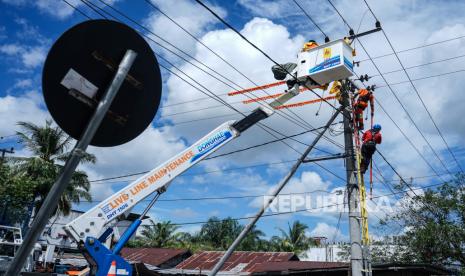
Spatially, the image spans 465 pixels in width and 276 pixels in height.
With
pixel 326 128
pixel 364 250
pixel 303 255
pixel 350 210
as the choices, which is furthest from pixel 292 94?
pixel 303 255

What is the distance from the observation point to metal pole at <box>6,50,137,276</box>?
76.9 inches

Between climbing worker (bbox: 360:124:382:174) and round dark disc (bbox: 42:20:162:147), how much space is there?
10423 mm

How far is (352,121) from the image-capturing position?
12391 mm

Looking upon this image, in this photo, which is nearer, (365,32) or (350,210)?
(350,210)

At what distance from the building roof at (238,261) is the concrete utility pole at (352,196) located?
34.4 feet

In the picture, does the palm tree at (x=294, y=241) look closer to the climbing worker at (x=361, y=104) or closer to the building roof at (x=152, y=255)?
the building roof at (x=152, y=255)

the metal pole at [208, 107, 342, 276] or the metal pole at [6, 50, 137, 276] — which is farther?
the metal pole at [208, 107, 342, 276]

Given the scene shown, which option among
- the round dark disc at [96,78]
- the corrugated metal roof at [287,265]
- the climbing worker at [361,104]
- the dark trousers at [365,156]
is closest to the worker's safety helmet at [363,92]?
the climbing worker at [361,104]

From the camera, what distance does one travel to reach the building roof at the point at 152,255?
1012 inches

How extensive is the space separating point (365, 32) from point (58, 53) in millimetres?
12441

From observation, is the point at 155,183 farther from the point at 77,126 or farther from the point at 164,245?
the point at 164,245

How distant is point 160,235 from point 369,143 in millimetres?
38699

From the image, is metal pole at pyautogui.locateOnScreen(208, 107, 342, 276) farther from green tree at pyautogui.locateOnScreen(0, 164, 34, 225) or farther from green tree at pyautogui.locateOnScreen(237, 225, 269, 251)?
green tree at pyautogui.locateOnScreen(237, 225, 269, 251)

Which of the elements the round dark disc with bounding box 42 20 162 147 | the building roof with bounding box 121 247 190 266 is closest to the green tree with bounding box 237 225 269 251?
the building roof with bounding box 121 247 190 266
